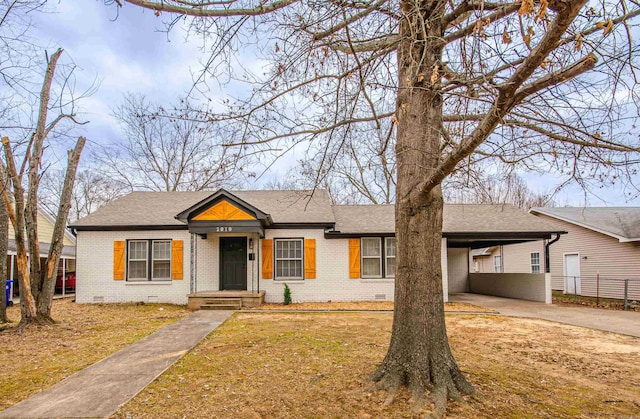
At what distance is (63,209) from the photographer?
927cm

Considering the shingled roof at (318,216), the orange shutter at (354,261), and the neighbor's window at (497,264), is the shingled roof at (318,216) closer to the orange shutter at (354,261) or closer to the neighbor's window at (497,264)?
the orange shutter at (354,261)

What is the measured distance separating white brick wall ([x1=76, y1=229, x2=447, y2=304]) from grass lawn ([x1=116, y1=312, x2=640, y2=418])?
4.76m

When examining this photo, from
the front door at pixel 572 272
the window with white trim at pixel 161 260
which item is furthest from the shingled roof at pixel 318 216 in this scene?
the front door at pixel 572 272

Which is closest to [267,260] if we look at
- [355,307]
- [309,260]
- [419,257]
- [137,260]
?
[309,260]

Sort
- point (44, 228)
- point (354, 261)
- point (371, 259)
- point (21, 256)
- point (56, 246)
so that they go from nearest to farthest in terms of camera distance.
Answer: point (21, 256), point (56, 246), point (354, 261), point (371, 259), point (44, 228)

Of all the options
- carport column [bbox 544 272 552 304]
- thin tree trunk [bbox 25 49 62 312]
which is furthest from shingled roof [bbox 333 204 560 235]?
thin tree trunk [bbox 25 49 62 312]

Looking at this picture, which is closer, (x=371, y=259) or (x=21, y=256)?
(x=21, y=256)

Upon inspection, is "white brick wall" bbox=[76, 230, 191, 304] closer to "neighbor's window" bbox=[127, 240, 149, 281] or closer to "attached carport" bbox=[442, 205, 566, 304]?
"neighbor's window" bbox=[127, 240, 149, 281]

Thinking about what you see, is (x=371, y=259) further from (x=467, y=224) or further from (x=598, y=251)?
(x=598, y=251)

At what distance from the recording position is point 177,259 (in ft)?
44.9

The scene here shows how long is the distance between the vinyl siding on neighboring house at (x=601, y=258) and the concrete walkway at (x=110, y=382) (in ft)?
52.2

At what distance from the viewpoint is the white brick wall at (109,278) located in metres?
13.6

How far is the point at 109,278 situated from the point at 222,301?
448cm

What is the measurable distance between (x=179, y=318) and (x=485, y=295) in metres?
13.3
